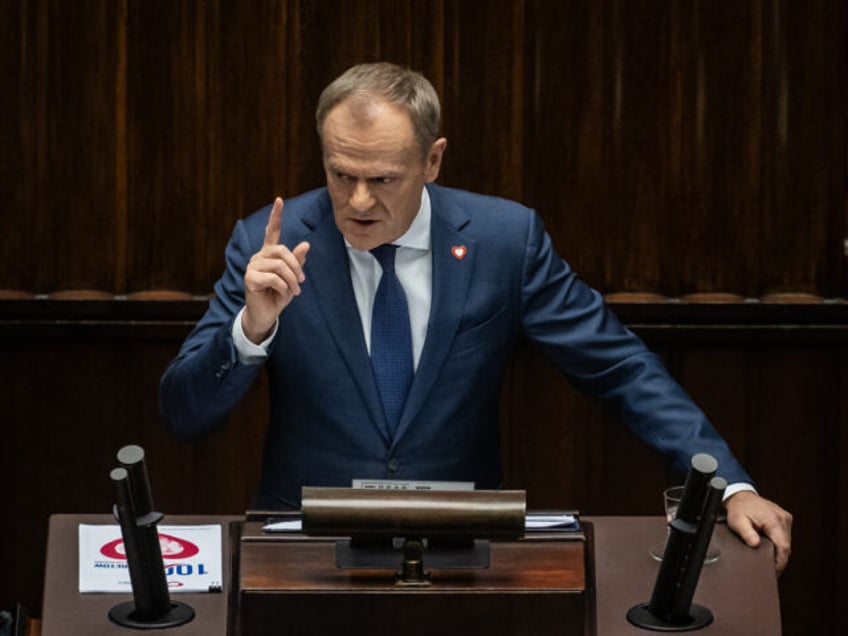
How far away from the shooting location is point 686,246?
165 inches

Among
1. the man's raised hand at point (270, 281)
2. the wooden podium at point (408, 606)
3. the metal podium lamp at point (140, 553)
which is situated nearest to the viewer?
the wooden podium at point (408, 606)

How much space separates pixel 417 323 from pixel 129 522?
43.9 inches

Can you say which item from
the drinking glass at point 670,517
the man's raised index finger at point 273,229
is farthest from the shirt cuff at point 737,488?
the man's raised index finger at point 273,229

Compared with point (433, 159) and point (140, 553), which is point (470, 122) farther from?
point (140, 553)

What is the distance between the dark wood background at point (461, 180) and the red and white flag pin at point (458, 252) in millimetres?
900

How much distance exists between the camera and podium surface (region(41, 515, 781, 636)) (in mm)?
2043

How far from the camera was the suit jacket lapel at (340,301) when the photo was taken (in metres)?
3.17

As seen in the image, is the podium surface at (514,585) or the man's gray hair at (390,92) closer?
the podium surface at (514,585)

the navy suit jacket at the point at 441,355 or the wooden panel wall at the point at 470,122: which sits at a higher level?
the wooden panel wall at the point at 470,122

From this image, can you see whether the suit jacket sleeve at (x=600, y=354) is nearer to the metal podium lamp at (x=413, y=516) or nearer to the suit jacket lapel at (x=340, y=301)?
the suit jacket lapel at (x=340, y=301)

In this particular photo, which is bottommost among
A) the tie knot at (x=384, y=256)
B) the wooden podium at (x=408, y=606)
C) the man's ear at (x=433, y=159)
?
the wooden podium at (x=408, y=606)

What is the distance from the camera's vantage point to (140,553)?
2246mm

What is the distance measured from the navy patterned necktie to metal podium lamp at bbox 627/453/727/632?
959 millimetres

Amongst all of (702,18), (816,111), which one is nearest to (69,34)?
(702,18)
